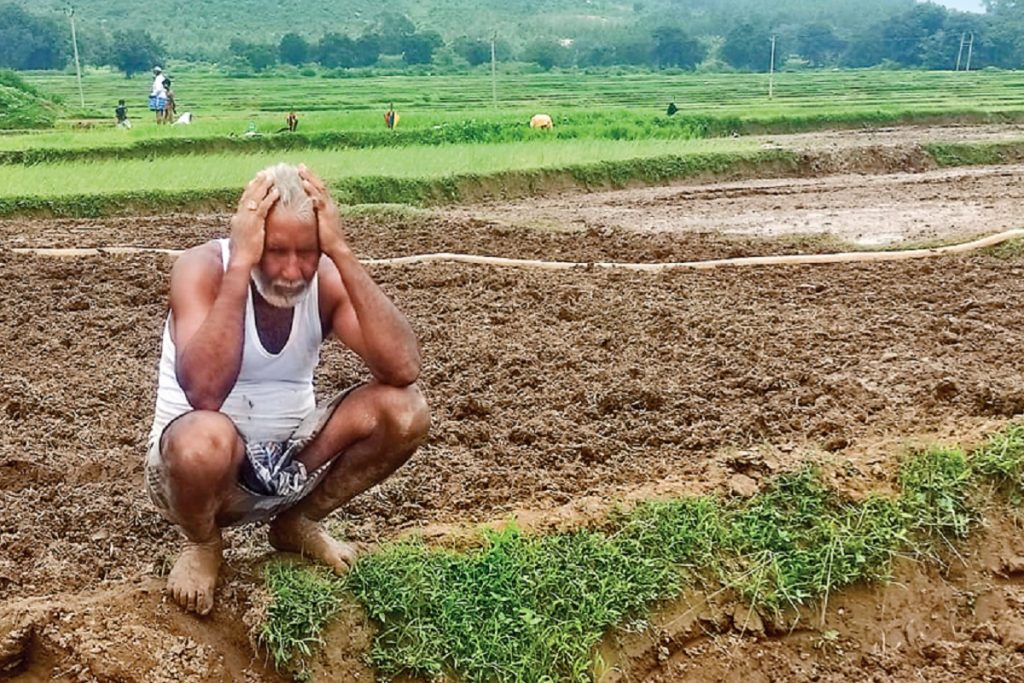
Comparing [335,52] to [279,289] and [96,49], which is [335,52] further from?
[279,289]

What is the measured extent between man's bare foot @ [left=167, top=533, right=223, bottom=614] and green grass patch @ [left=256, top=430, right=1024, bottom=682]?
19cm

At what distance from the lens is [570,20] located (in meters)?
109

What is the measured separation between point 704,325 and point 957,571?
103 inches

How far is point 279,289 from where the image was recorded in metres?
3.01

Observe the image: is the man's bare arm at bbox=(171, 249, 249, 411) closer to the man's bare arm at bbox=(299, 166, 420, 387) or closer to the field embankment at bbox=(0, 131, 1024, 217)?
the man's bare arm at bbox=(299, 166, 420, 387)

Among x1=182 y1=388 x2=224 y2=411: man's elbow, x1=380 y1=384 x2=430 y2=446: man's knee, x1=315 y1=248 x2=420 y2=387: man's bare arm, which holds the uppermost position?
x1=315 y1=248 x2=420 y2=387: man's bare arm

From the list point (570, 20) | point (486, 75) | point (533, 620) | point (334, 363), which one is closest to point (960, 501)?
point (533, 620)

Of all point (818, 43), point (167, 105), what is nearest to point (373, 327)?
point (167, 105)

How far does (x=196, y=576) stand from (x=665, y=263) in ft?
17.9

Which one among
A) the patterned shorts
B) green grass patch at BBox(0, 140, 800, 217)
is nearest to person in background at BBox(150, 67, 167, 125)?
green grass patch at BBox(0, 140, 800, 217)

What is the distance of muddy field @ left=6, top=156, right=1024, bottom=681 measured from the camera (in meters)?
3.37

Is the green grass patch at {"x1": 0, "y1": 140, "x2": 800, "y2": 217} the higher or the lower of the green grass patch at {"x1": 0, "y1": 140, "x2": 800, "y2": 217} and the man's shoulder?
the lower

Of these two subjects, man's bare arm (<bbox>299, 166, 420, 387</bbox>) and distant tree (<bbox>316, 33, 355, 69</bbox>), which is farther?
distant tree (<bbox>316, 33, 355, 69</bbox>)

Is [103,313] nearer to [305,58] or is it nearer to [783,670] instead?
[783,670]
